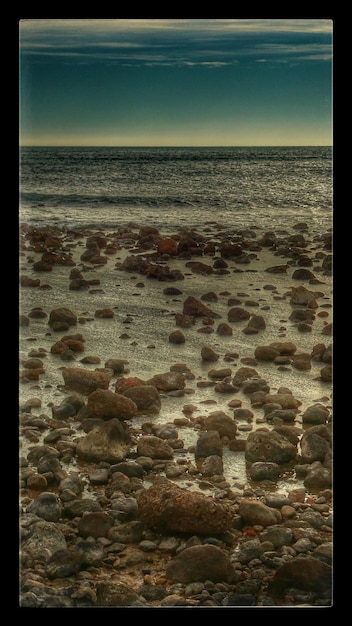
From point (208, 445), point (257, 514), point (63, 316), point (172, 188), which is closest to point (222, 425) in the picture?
point (208, 445)

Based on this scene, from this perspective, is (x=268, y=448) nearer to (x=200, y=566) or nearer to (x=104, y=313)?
(x=200, y=566)

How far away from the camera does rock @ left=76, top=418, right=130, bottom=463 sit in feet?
18.7

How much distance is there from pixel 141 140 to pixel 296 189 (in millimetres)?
758

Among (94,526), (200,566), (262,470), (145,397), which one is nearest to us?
(200,566)

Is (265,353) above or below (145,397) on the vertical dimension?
above

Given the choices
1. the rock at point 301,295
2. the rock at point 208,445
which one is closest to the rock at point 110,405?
the rock at point 208,445

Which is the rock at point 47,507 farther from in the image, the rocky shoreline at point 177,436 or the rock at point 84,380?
the rock at point 84,380

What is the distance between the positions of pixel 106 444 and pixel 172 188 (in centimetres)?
121

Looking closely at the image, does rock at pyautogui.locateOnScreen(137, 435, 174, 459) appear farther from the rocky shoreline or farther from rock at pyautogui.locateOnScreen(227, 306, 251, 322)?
rock at pyautogui.locateOnScreen(227, 306, 251, 322)

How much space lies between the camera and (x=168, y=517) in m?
5.52

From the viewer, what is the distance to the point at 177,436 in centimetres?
573

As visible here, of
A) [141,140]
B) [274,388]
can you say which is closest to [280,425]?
[274,388]

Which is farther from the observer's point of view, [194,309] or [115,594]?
[194,309]

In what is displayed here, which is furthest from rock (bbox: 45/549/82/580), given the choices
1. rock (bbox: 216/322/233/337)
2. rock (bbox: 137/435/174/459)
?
rock (bbox: 216/322/233/337)
